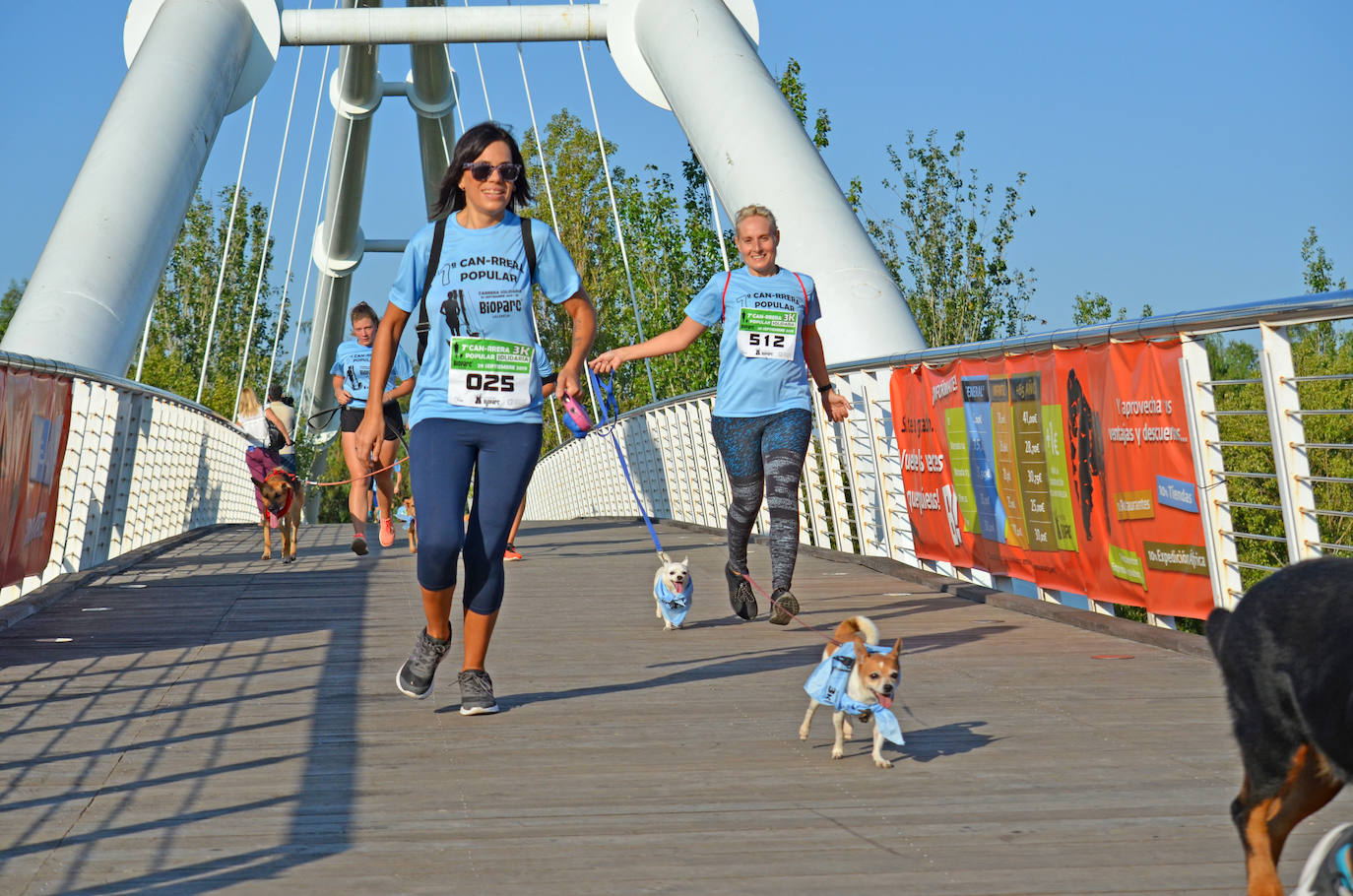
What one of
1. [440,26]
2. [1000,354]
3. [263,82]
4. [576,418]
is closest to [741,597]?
[576,418]

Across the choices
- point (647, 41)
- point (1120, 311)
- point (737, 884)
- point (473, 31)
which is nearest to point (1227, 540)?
point (737, 884)

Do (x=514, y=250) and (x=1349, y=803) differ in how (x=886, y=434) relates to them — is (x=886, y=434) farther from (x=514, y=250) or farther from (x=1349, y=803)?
(x=1349, y=803)

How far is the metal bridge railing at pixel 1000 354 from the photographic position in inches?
231

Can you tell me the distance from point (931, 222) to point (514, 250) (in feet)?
85.0

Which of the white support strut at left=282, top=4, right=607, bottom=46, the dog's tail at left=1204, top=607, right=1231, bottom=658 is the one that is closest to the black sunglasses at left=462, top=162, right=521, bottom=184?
the dog's tail at left=1204, top=607, right=1231, bottom=658

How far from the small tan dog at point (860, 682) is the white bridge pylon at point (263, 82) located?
705 centimetres

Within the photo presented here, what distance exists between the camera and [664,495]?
64.6ft

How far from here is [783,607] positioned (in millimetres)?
7273

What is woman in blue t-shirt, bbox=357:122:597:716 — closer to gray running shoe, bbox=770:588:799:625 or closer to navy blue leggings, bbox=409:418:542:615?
navy blue leggings, bbox=409:418:542:615

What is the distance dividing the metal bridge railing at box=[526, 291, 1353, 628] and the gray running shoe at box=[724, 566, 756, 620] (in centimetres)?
158

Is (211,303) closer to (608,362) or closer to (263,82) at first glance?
(263,82)

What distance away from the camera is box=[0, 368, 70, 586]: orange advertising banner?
7477 millimetres

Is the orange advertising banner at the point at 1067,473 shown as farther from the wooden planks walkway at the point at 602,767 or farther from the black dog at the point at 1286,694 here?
the black dog at the point at 1286,694

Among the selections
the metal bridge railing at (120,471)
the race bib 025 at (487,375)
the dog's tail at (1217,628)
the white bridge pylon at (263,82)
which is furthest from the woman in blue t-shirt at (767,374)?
the dog's tail at (1217,628)
